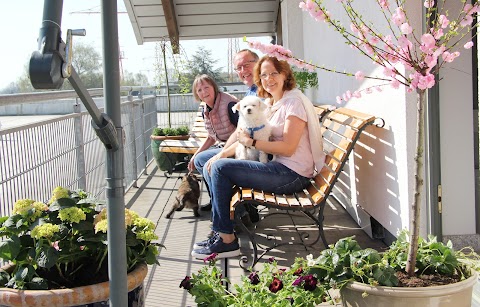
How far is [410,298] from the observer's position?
8.34ft

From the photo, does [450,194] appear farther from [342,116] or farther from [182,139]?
[182,139]

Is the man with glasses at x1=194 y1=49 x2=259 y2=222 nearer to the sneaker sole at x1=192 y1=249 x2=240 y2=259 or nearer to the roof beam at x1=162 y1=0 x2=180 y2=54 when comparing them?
the sneaker sole at x1=192 y1=249 x2=240 y2=259

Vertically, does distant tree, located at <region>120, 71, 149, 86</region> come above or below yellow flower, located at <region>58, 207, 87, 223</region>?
above

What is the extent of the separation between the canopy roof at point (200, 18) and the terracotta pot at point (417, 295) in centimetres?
824

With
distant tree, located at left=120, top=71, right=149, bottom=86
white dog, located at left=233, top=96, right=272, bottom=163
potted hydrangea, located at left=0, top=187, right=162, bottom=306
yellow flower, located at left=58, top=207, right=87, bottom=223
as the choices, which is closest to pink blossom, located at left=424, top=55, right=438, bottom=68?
potted hydrangea, located at left=0, top=187, right=162, bottom=306

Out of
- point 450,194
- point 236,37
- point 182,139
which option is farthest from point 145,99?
point 450,194

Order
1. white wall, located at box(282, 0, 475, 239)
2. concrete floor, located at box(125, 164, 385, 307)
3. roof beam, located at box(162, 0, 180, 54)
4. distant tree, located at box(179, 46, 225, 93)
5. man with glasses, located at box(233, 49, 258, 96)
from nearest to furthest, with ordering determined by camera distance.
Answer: concrete floor, located at box(125, 164, 385, 307) < white wall, located at box(282, 0, 475, 239) < man with glasses, located at box(233, 49, 258, 96) < roof beam, located at box(162, 0, 180, 54) < distant tree, located at box(179, 46, 225, 93)

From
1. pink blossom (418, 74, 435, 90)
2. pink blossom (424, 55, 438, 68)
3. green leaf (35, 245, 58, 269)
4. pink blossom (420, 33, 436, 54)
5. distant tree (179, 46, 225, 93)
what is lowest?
green leaf (35, 245, 58, 269)

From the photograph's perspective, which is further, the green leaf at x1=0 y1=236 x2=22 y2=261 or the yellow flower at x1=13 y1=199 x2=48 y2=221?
the yellow flower at x1=13 y1=199 x2=48 y2=221


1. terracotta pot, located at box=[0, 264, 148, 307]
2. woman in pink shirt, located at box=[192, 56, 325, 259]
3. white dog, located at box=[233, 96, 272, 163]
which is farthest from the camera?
white dog, located at box=[233, 96, 272, 163]

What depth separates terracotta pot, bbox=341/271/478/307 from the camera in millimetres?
2531

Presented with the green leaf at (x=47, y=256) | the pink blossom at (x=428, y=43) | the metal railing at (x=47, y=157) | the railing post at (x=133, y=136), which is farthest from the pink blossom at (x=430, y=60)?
the railing post at (x=133, y=136)

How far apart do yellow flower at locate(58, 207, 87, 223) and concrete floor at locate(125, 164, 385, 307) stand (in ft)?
3.28

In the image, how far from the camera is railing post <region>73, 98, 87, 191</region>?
16.0 ft
